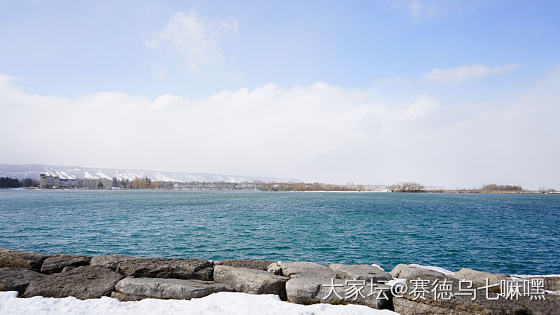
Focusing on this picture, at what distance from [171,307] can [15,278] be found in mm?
4137

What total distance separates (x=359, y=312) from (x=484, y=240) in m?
20.7

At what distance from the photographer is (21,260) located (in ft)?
28.1

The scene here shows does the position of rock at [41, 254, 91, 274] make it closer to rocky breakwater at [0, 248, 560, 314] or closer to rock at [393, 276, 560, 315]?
rocky breakwater at [0, 248, 560, 314]

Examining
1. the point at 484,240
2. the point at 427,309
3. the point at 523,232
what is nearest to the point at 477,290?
the point at 427,309

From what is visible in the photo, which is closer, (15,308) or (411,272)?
(15,308)

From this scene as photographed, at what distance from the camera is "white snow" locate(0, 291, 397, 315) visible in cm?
585

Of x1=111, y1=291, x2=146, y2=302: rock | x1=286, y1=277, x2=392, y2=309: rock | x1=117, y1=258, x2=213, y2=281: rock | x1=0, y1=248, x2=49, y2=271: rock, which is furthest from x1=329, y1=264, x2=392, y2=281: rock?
x1=0, y1=248, x2=49, y2=271: rock

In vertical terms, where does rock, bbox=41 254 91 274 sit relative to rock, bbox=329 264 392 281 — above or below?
below

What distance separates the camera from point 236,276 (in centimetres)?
745

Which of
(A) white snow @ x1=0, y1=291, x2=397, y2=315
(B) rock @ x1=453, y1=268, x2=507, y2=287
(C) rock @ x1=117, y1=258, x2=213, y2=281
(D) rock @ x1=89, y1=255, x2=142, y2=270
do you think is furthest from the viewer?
(D) rock @ x1=89, y1=255, x2=142, y2=270

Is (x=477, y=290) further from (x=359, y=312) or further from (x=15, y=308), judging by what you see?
(x=15, y=308)

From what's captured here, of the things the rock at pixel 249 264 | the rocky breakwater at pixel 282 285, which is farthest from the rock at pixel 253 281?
the rock at pixel 249 264

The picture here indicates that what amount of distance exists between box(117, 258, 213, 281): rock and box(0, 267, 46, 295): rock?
1.88 meters

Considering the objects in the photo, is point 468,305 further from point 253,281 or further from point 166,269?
point 166,269
